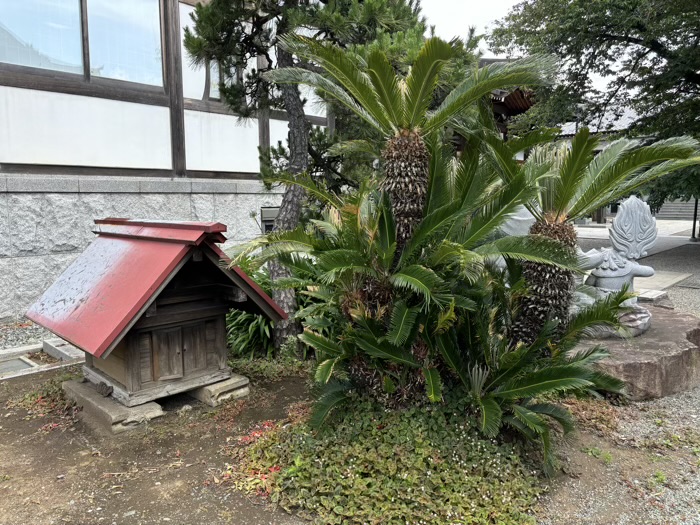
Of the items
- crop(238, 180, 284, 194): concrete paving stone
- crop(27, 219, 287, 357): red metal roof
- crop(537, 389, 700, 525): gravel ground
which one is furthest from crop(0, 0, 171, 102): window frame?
crop(537, 389, 700, 525): gravel ground

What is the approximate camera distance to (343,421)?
3.95 metres

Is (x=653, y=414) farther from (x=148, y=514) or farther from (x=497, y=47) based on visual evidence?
(x=497, y=47)

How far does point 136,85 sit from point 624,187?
754 cm

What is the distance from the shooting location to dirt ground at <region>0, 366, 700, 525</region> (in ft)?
10.7

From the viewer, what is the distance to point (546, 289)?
3.78 meters

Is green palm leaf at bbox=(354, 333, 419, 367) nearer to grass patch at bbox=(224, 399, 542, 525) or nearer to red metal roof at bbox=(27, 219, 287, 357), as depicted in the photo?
grass patch at bbox=(224, 399, 542, 525)

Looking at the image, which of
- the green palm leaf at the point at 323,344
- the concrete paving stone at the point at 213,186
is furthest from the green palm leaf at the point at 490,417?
the concrete paving stone at the point at 213,186

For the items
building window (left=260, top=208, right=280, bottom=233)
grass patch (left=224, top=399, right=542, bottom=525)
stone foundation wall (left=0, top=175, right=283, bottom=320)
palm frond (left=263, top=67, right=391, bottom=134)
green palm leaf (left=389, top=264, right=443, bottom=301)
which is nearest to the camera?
grass patch (left=224, top=399, right=542, bottom=525)

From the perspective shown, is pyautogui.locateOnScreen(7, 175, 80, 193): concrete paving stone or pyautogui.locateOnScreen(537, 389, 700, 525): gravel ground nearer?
pyautogui.locateOnScreen(537, 389, 700, 525): gravel ground

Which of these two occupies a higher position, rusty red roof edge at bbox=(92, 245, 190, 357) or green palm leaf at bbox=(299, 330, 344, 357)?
rusty red roof edge at bbox=(92, 245, 190, 357)

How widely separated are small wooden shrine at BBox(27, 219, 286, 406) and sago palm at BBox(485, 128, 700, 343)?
8.15 feet

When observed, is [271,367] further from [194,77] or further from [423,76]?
[194,77]

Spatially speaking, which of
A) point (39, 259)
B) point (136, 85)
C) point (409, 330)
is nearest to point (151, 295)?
point (409, 330)

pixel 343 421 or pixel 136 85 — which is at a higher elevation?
pixel 136 85
